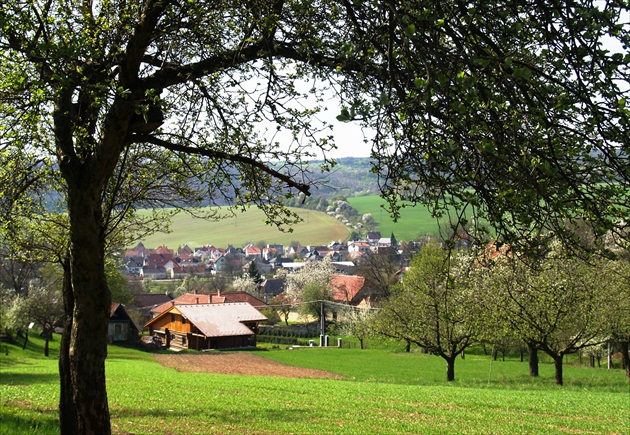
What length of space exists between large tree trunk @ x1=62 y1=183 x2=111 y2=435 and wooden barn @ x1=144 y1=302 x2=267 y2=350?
53940 millimetres

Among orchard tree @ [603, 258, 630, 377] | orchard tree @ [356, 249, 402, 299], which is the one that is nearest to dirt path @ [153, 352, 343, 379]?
orchard tree @ [603, 258, 630, 377]

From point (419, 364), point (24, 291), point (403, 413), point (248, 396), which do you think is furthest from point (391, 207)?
point (24, 291)

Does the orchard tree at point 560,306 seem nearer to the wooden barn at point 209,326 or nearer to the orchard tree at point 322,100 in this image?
the orchard tree at point 322,100

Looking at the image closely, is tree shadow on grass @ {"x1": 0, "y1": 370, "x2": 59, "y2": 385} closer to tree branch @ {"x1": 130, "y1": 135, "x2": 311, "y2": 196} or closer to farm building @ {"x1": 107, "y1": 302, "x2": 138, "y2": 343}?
tree branch @ {"x1": 130, "y1": 135, "x2": 311, "y2": 196}

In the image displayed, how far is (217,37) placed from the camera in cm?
814

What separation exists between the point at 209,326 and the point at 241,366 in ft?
75.6

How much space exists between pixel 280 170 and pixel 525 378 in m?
28.4

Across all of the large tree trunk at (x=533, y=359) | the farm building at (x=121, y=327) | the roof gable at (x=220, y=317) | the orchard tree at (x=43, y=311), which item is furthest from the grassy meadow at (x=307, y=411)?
the farm building at (x=121, y=327)

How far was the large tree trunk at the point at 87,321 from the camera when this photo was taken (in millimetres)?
7348

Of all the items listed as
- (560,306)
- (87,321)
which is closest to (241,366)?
(560,306)

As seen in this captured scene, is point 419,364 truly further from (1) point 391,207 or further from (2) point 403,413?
(1) point 391,207

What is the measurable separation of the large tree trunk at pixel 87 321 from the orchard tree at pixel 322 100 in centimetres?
2

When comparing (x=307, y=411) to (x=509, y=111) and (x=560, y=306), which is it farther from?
(x=560, y=306)

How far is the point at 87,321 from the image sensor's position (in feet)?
24.6
